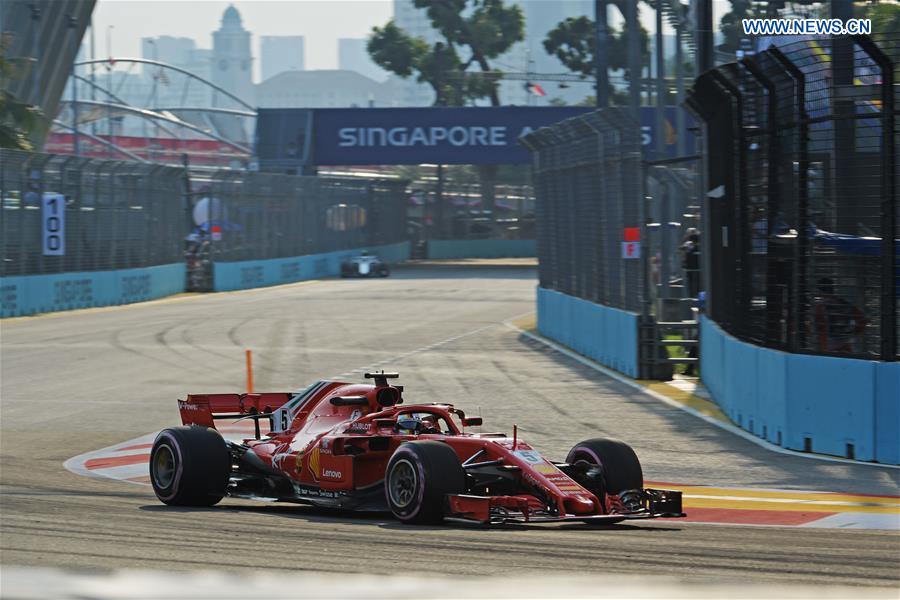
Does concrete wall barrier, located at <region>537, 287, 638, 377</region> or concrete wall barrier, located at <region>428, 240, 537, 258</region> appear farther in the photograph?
concrete wall barrier, located at <region>428, 240, 537, 258</region>

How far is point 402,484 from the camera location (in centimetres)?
916

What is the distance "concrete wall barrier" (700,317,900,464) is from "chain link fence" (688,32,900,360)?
17cm

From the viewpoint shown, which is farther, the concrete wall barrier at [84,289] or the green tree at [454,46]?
the green tree at [454,46]

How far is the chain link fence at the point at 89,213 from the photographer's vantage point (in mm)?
33344

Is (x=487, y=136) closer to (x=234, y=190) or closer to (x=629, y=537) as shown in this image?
(x=234, y=190)

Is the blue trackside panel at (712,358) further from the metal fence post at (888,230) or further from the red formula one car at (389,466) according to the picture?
the red formula one car at (389,466)

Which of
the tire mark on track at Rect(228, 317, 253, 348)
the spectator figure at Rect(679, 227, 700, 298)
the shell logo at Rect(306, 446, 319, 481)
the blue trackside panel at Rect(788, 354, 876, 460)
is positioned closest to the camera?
the shell logo at Rect(306, 446, 319, 481)

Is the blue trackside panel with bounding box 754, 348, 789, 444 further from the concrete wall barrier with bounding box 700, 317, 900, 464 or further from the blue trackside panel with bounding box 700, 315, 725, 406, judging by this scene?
the blue trackside panel with bounding box 700, 315, 725, 406

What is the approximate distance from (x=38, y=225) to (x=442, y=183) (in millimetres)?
42709

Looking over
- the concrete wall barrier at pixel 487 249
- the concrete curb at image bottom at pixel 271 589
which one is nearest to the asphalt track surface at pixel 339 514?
the concrete curb at image bottom at pixel 271 589

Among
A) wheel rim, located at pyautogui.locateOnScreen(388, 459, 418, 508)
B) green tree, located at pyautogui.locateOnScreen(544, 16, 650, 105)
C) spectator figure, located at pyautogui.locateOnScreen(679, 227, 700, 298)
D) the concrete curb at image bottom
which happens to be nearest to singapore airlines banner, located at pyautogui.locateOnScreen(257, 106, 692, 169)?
green tree, located at pyautogui.locateOnScreen(544, 16, 650, 105)

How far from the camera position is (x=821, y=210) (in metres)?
12.4

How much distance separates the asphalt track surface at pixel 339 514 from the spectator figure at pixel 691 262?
2.35 m

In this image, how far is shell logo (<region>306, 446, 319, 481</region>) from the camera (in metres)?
10.0
